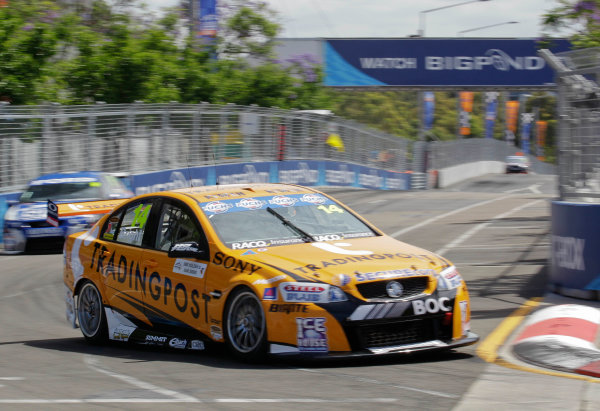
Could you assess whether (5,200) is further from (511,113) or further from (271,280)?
(511,113)

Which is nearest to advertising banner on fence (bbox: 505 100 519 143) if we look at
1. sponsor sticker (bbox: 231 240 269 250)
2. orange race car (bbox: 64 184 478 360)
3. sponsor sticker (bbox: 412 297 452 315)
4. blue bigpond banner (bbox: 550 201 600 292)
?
blue bigpond banner (bbox: 550 201 600 292)

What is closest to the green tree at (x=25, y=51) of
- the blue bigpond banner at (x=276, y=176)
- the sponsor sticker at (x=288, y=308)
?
the blue bigpond banner at (x=276, y=176)

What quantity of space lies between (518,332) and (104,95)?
26568mm

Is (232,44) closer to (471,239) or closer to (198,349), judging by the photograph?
(471,239)

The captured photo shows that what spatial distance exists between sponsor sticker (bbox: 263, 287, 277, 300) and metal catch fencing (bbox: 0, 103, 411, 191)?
10.0 meters

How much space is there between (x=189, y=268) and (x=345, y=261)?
55.0 inches

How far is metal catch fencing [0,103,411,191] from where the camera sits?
21.8 m

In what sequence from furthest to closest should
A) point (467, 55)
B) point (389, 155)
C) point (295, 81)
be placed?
point (467, 55) → point (389, 155) → point (295, 81)

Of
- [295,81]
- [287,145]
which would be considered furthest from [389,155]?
[287,145]

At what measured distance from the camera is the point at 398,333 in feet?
22.1

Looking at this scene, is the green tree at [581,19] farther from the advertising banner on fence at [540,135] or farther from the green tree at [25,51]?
the advertising banner on fence at [540,135]

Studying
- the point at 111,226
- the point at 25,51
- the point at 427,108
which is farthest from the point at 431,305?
the point at 427,108

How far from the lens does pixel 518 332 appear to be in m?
8.05

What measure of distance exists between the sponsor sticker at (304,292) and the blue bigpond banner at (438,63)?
170ft
